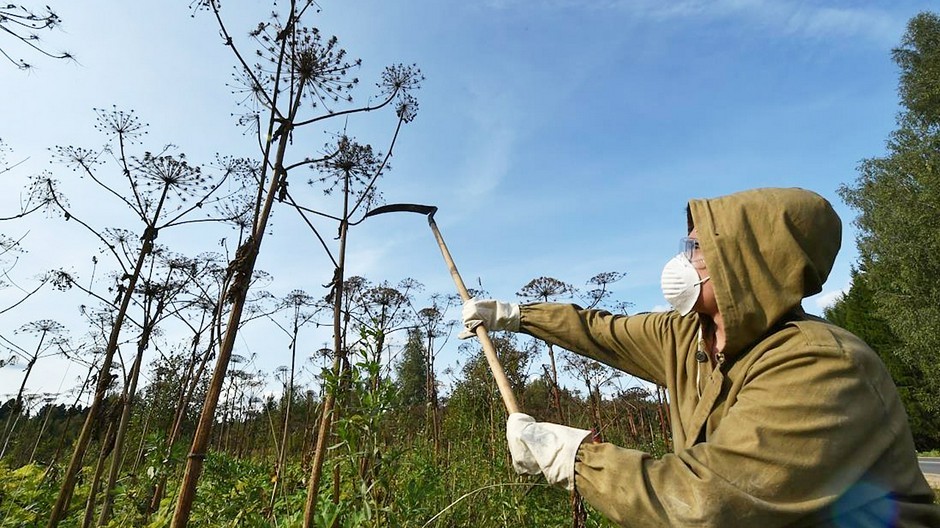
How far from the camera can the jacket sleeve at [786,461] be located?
160 cm

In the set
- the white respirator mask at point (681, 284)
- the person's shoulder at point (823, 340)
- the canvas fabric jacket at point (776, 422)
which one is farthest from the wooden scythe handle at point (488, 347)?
the person's shoulder at point (823, 340)

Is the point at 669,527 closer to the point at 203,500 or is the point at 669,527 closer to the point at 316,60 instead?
the point at 316,60

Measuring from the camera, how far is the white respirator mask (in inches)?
96.1

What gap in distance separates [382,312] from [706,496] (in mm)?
10417

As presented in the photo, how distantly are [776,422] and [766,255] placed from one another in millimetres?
740

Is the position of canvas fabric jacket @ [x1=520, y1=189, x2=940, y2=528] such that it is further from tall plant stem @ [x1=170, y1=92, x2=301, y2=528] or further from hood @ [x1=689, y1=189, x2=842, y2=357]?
tall plant stem @ [x1=170, y1=92, x2=301, y2=528]

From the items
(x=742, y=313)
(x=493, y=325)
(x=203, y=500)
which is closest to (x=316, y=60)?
(x=493, y=325)

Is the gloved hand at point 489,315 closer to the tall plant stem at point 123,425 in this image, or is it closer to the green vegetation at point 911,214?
the tall plant stem at point 123,425

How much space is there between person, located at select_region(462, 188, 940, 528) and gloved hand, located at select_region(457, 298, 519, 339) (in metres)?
1.15

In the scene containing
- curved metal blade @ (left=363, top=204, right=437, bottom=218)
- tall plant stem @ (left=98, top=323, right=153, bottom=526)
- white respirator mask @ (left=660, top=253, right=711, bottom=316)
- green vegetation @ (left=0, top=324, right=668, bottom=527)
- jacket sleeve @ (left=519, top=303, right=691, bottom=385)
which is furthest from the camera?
curved metal blade @ (left=363, top=204, right=437, bottom=218)

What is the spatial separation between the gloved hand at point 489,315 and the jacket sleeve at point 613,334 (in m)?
0.08

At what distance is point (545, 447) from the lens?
81.5 inches

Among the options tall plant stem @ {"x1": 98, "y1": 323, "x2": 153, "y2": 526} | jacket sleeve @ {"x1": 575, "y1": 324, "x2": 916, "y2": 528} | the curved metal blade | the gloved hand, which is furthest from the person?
tall plant stem @ {"x1": 98, "y1": 323, "x2": 153, "y2": 526}

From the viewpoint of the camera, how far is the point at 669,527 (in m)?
1.63
